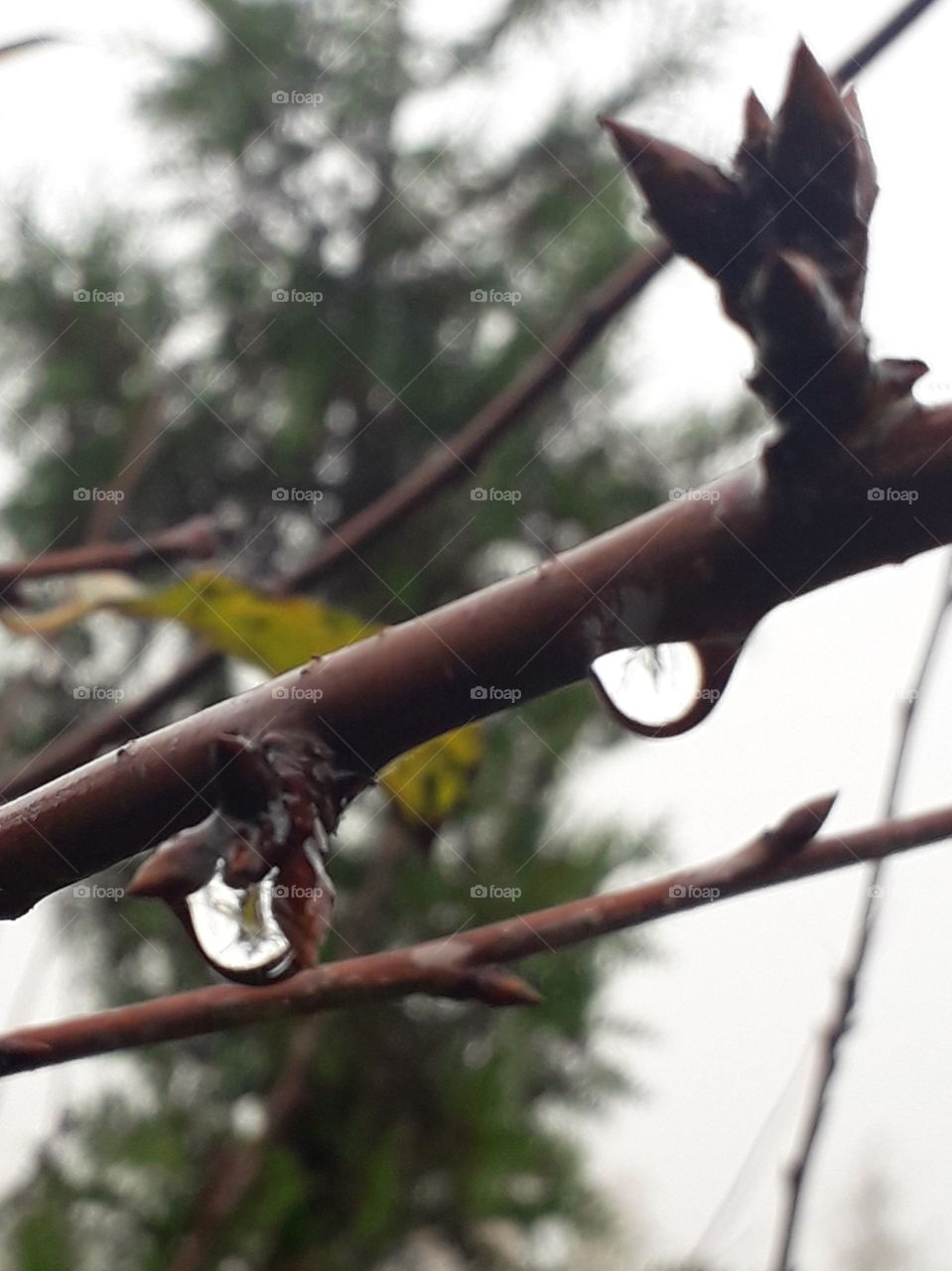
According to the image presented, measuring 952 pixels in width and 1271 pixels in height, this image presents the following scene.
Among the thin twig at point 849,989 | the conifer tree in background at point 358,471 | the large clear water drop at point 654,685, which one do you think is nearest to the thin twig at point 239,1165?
the conifer tree in background at point 358,471

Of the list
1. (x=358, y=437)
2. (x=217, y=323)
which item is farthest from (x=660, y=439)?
(x=217, y=323)

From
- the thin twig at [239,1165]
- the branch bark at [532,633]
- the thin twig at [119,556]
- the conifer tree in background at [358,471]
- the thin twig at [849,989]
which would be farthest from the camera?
the conifer tree in background at [358,471]

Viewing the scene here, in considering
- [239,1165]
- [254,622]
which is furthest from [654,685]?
[239,1165]

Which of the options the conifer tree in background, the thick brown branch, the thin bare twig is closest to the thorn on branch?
the thick brown branch

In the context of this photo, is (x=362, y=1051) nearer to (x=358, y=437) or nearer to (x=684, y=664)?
(x=358, y=437)

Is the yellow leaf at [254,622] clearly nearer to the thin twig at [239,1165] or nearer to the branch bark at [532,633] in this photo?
the branch bark at [532,633]

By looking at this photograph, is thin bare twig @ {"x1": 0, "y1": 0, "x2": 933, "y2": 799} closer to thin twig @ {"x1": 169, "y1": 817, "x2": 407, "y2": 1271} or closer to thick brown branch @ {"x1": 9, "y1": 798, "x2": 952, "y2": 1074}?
thick brown branch @ {"x1": 9, "y1": 798, "x2": 952, "y2": 1074}

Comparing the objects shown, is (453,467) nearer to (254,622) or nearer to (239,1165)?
(254,622)
